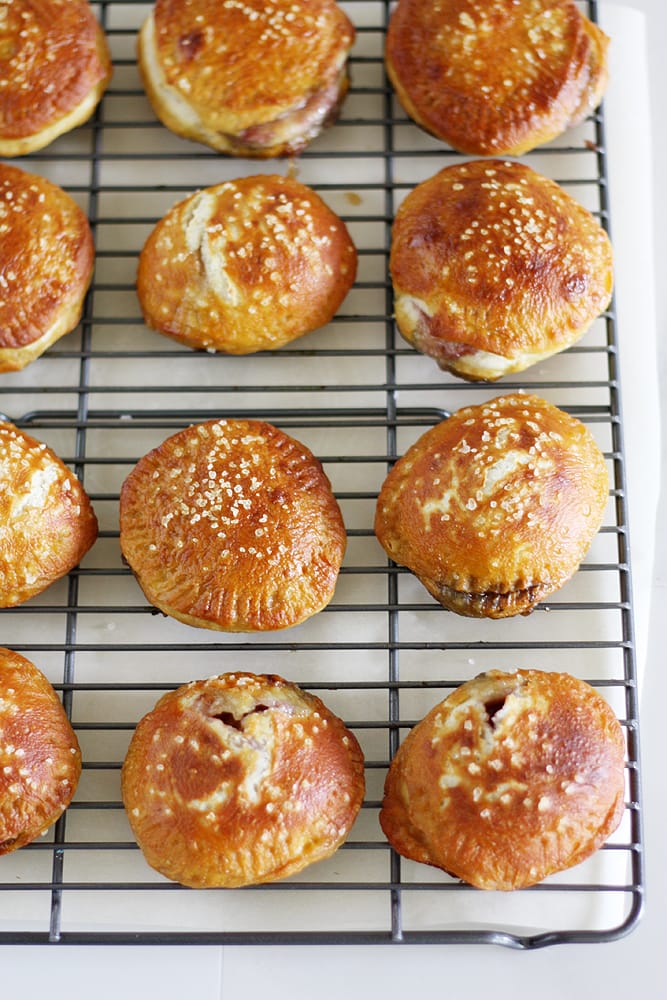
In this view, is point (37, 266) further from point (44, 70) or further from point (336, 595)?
point (336, 595)

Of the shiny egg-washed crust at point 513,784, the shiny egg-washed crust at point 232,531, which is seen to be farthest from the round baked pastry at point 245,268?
the shiny egg-washed crust at point 513,784

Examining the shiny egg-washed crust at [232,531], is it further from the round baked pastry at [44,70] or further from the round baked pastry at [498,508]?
the round baked pastry at [44,70]

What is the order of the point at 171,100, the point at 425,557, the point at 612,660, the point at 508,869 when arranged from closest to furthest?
the point at 508,869, the point at 425,557, the point at 612,660, the point at 171,100

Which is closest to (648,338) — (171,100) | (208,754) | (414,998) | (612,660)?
(612,660)

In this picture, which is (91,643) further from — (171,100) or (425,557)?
(171,100)

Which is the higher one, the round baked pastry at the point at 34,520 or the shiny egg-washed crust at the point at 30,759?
the round baked pastry at the point at 34,520

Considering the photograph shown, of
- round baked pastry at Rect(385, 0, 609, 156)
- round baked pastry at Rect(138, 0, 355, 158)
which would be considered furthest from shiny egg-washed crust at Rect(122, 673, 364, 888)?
round baked pastry at Rect(385, 0, 609, 156)
